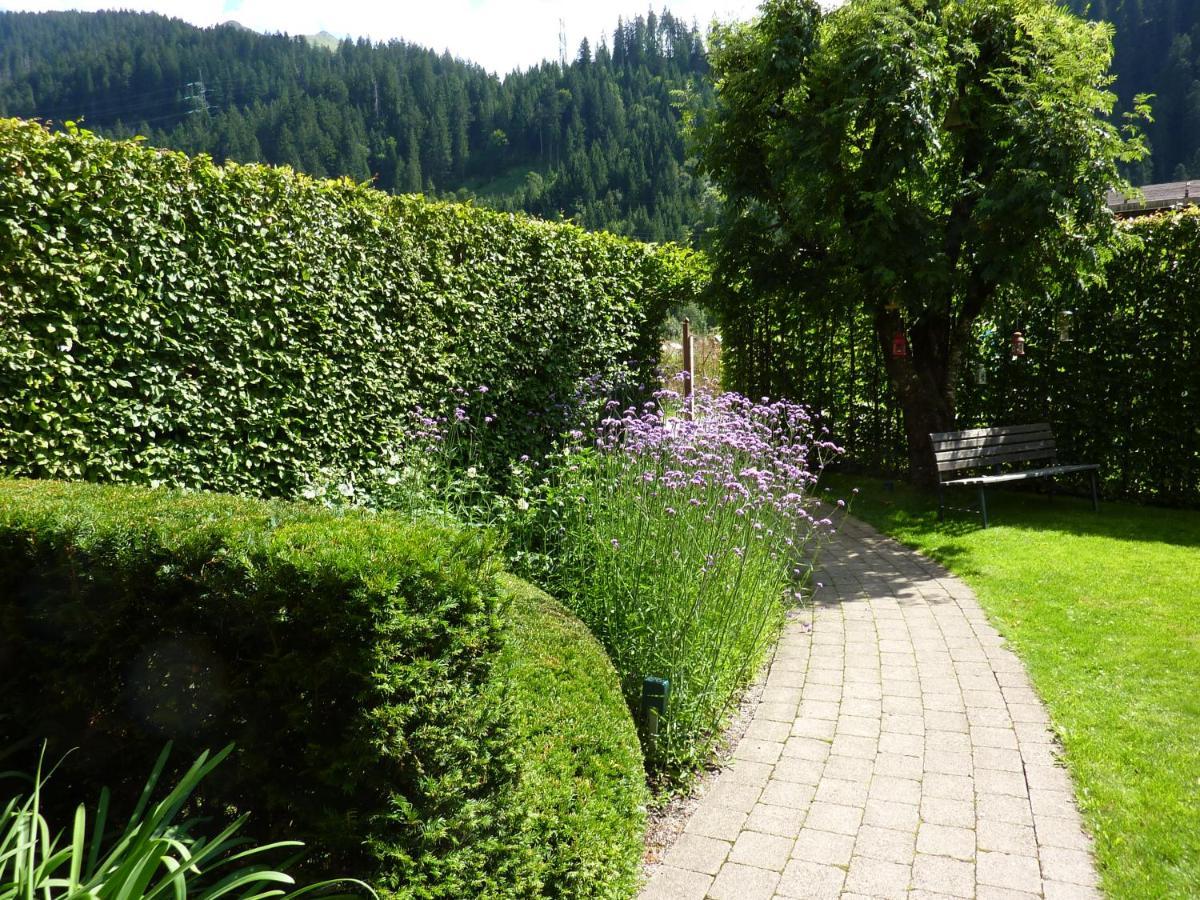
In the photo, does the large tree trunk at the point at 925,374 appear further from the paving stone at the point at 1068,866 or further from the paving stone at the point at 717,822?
the paving stone at the point at 717,822

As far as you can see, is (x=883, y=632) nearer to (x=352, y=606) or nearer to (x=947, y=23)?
(x=352, y=606)

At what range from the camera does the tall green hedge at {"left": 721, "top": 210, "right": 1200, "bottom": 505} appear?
783cm

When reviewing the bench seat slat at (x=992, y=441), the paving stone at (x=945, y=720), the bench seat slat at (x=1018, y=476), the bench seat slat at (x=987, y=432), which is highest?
the bench seat slat at (x=987, y=432)

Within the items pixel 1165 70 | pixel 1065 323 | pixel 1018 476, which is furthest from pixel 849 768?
pixel 1165 70

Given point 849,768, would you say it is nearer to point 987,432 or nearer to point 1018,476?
point 1018,476

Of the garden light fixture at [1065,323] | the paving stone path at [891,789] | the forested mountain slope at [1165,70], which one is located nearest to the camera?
the paving stone path at [891,789]

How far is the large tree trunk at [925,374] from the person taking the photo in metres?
8.88

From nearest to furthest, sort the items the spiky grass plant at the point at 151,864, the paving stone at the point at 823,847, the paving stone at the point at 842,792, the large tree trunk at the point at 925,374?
1. the spiky grass plant at the point at 151,864
2. the paving stone at the point at 823,847
3. the paving stone at the point at 842,792
4. the large tree trunk at the point at 925,374

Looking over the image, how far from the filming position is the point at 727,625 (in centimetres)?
363

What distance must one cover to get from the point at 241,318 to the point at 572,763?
3.79 metres

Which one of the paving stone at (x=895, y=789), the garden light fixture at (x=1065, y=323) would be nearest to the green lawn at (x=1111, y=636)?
the paving stone at (x=895, y=789)

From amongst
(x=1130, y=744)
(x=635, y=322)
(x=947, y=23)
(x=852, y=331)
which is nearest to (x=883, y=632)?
(x=1130, y=744)

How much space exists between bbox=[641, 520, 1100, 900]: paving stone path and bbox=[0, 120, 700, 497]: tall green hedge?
3.48 meters

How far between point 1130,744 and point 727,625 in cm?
184
